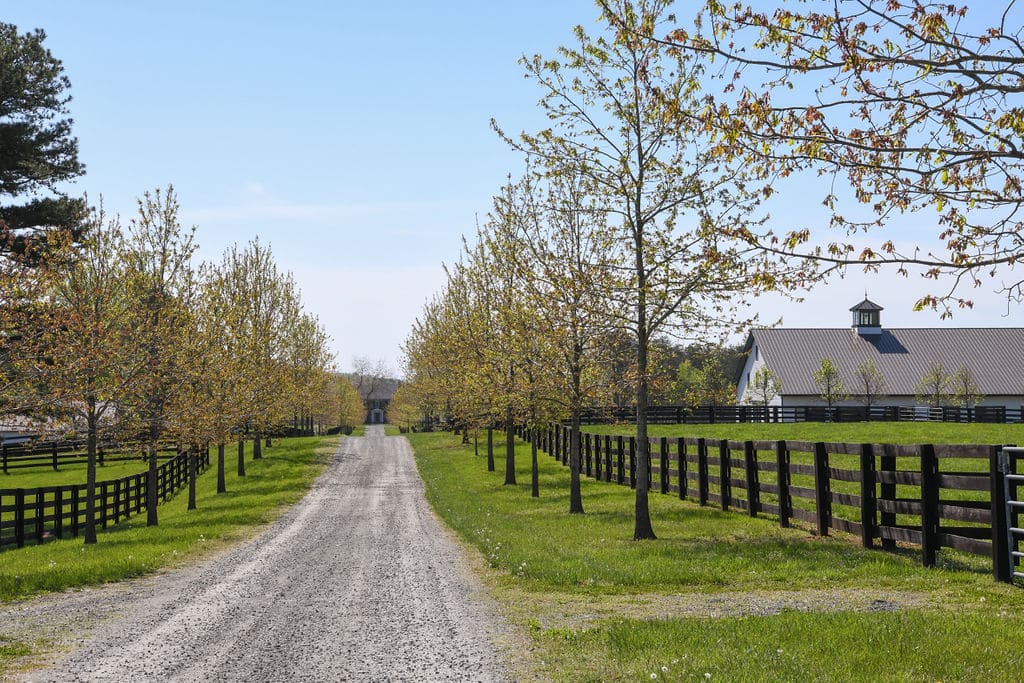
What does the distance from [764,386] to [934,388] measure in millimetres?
13342

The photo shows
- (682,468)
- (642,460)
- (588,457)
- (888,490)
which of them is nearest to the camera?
(888,490)

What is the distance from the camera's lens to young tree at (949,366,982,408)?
227 feet

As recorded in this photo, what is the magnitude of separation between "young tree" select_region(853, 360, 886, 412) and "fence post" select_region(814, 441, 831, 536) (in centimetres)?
5905

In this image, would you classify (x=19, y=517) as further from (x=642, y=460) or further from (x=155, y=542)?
(x=642, y=460)

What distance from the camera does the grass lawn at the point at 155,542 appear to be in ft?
46.1

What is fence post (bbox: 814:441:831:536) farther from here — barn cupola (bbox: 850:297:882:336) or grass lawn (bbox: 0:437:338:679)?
barn cupola (bbox: 850:297:882:336)

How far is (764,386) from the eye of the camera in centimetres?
7206

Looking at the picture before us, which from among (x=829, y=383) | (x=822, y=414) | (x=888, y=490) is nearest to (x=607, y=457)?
(x=888, y=490)

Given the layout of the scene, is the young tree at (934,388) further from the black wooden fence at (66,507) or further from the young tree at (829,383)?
the black wooden fence at (66,507)

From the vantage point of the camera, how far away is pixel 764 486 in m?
17.7

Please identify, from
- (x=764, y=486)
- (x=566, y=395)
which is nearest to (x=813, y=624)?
(x=764, y=486)

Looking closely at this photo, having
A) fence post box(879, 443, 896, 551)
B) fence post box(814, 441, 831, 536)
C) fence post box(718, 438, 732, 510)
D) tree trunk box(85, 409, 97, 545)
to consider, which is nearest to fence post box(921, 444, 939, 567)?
fence post box(879, 443, 896, 551)

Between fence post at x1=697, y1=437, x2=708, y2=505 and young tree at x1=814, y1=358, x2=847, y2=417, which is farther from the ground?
young tree at x1=814, y1=358, x2=847, y2=417

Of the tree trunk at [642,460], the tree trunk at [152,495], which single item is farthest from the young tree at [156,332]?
the tree trunk at [642,460]
